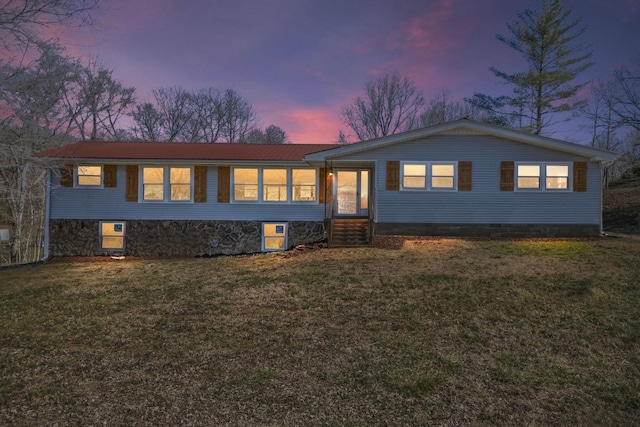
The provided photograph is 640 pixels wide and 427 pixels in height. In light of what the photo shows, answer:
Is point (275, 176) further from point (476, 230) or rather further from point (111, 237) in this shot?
point (476, 230)

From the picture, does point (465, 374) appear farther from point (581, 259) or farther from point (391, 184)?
point (391, 184)

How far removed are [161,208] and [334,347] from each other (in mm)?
11673

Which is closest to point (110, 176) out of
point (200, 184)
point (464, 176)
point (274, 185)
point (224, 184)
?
point (200, 184)

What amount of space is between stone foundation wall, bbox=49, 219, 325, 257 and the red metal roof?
8.70 feet

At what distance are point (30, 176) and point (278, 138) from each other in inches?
928

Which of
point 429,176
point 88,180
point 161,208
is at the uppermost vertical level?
point 429,176

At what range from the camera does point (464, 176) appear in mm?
12867

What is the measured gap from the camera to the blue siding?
13.9 m

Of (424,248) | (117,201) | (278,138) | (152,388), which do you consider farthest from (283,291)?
(278,138)

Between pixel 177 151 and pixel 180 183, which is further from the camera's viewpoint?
pixel 177 151

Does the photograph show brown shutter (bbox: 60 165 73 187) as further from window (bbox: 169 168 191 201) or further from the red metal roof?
window (bbox: 169 168 191 201)

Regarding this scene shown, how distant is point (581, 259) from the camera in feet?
29.9

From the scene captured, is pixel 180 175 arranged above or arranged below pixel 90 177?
above

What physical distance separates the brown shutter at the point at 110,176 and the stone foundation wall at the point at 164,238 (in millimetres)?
1602
